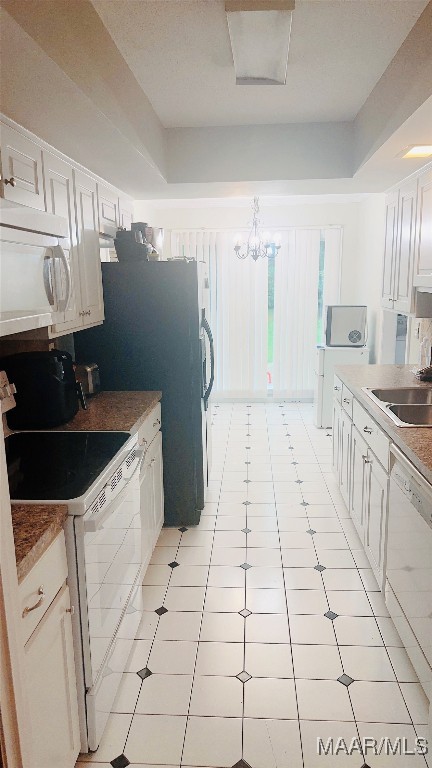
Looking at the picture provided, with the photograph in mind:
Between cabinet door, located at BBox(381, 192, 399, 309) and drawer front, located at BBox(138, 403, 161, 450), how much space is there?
1.83 meters

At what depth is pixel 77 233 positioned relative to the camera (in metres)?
2.47

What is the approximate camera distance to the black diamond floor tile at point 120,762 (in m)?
1.69

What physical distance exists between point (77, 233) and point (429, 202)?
1.89m

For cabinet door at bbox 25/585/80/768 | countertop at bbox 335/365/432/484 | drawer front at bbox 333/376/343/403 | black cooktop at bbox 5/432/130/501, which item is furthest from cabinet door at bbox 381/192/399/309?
cabinet door at bbox 25/585/80/768

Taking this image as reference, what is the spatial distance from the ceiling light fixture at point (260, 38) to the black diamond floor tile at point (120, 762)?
2640 millimetres

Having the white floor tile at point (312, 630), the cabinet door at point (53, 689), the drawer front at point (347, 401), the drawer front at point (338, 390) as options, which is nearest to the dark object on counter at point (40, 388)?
the cabinet door at point (53, 689)

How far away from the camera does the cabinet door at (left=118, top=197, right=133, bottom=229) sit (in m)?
3.39

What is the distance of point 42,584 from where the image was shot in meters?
1.37

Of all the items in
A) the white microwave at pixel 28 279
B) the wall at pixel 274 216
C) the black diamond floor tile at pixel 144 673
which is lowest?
the black diamond floor tile at pixel 144 673

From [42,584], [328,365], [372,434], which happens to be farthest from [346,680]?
[328,365]

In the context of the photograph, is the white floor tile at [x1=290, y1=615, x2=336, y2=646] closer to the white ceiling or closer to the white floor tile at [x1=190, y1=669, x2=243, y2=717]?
the white floor tile at [x1=190, y1=669, x2=243, y2=717]

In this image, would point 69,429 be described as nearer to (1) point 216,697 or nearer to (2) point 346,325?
(1) point 216,697

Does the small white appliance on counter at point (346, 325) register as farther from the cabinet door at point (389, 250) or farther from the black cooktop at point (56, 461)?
the black cooktop at point (56, 461)

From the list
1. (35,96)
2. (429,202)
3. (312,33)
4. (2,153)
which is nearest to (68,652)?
(2,153)
